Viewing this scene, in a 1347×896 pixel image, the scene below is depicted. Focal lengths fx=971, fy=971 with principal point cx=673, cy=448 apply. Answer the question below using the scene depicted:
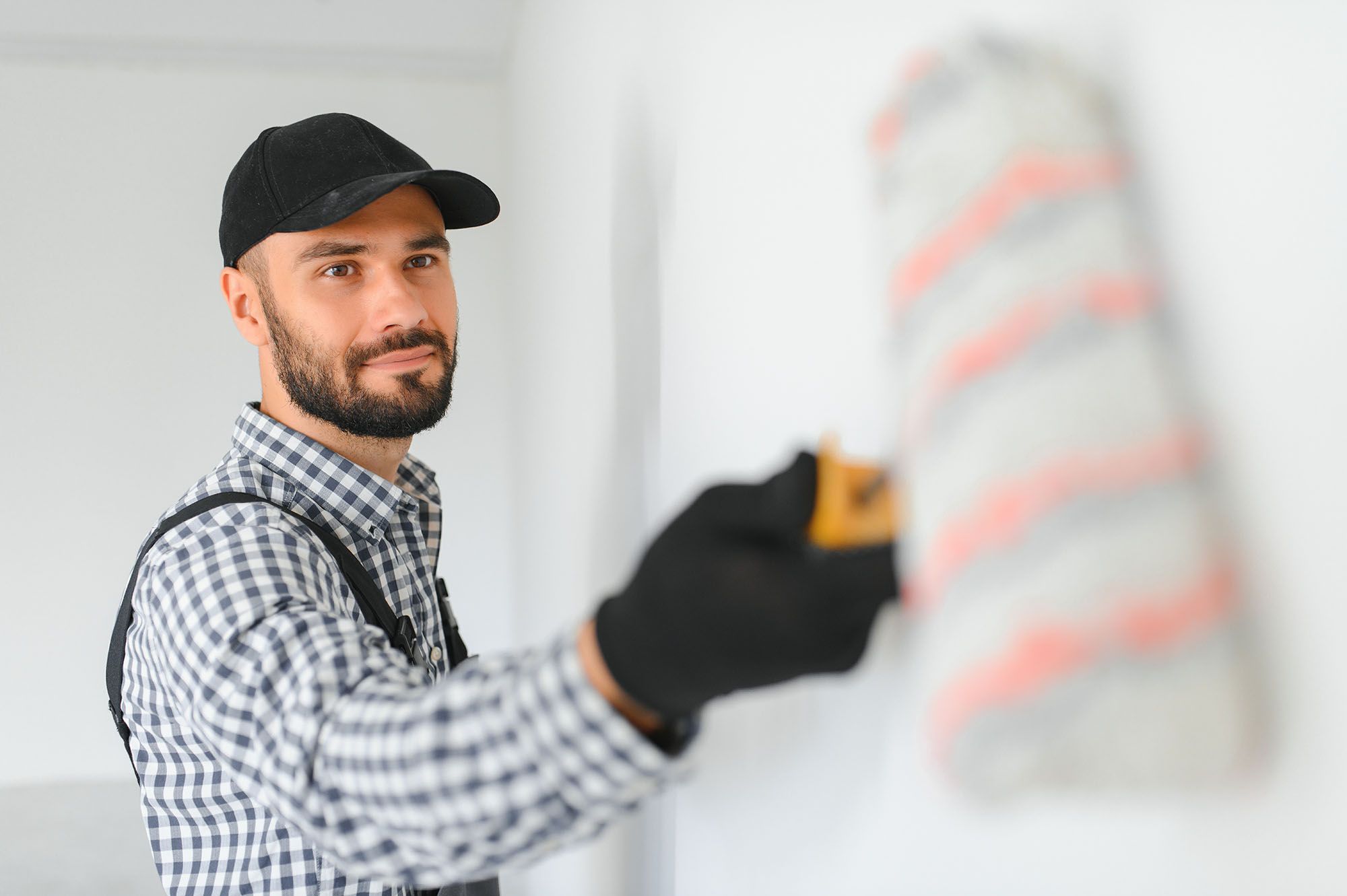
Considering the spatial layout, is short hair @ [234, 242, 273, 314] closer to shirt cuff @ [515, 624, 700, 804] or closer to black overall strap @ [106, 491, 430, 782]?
black overall strap @ [106, 491, 430, 782]

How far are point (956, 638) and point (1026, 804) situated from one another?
0.12m

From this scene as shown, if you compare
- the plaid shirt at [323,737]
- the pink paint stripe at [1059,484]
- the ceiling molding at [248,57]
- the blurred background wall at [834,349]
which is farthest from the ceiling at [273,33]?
the pink paint stripe at [1059,484]

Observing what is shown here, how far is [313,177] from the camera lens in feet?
3.47

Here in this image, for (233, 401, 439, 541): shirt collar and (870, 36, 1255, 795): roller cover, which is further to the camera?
(233, 401, 439, 541): shirt collar

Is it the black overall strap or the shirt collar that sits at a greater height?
the shirt collar

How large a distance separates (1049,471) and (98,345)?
3249 mm

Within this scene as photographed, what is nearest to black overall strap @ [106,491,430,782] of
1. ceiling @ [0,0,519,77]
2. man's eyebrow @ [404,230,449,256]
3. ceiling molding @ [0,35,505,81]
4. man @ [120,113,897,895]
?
man @ [120,113,897,895]

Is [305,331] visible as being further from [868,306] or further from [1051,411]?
[1051,411]

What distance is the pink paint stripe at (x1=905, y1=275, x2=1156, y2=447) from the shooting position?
0.29 metres

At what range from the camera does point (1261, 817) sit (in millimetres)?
271

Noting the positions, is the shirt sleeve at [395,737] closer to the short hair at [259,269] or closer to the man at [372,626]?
the man at [372,626]

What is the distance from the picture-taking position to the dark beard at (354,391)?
1.09 metres

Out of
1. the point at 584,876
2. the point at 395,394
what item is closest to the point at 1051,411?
the point at 395,394

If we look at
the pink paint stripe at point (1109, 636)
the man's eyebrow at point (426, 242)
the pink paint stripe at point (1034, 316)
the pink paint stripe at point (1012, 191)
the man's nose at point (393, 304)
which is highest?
the man's eyebrow at point (426, 242)
